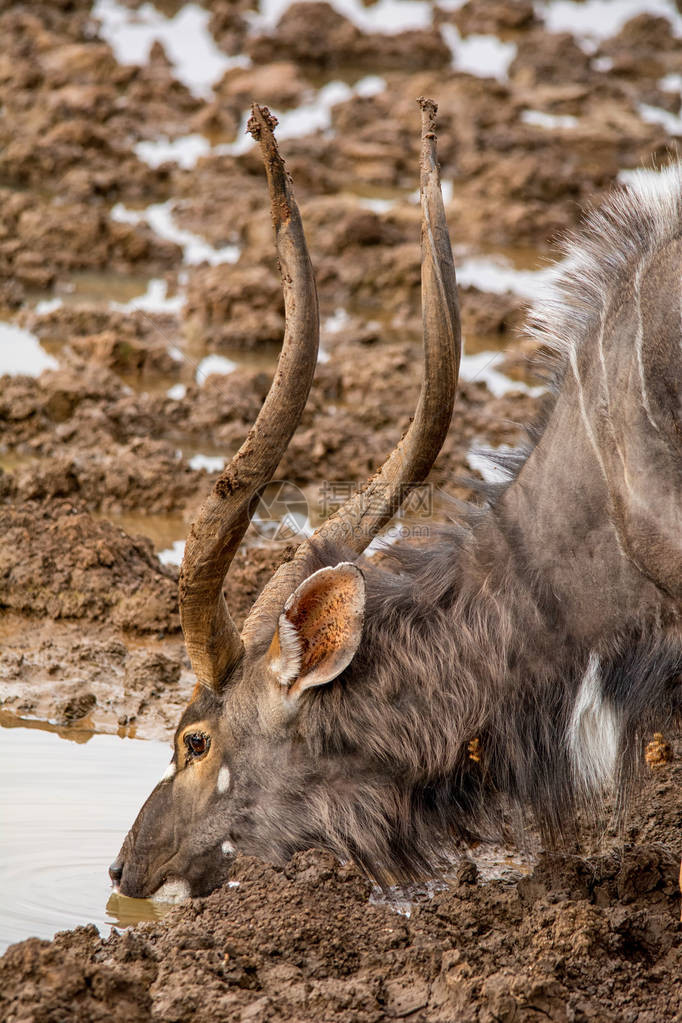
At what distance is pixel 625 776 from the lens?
3910mm

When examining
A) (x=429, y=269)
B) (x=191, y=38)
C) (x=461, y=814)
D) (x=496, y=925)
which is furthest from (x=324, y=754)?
(x=191, y=38)

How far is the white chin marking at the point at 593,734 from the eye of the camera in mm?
3834

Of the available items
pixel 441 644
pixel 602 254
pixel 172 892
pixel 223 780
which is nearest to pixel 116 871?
pixel 172 892

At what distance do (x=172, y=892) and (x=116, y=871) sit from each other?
0.18 meters

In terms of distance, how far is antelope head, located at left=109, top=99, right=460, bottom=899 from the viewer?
12.2 ft

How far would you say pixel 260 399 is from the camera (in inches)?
319

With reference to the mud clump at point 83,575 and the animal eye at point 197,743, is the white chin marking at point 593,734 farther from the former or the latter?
the mud clump at point 83,575

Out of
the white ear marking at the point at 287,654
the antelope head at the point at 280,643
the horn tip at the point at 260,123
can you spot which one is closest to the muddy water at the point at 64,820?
the antelope head at the point at 280,643

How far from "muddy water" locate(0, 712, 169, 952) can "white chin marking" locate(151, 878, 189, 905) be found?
0.03 m

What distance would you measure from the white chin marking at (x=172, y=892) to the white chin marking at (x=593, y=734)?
1169 mm

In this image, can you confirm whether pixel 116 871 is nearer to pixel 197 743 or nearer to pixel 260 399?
pixel 197 743

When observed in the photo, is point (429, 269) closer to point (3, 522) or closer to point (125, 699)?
point (125, 699)

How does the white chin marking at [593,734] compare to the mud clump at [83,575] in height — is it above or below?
below

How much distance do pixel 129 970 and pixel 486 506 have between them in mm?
1672
